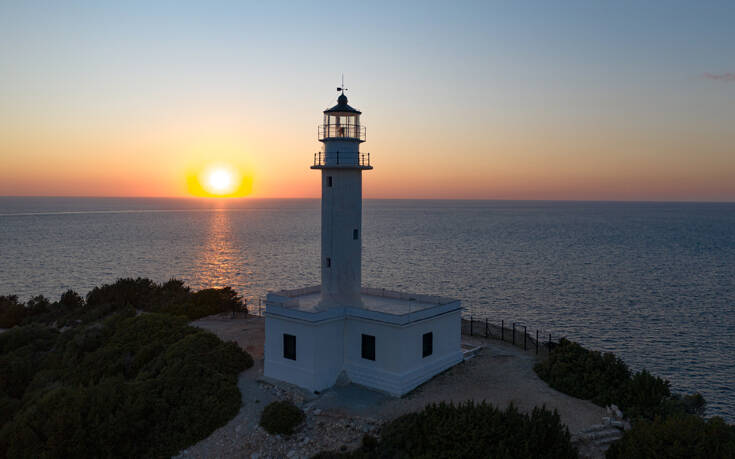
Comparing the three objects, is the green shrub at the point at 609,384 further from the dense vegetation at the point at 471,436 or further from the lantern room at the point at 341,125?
the lantern room at the point at 341,125

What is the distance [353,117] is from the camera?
23031 mm

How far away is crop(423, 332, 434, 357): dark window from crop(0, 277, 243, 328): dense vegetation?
18.5 metres

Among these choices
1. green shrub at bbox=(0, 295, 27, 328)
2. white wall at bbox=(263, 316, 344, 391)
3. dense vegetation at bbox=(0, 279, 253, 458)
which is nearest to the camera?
dense vegetation at bbox=(0, 279, 253, 458)

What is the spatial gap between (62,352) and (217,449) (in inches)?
586

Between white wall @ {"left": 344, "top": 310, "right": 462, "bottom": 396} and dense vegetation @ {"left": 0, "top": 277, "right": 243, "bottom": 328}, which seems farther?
dense vegetation @ {"left": 0, "top": 277, "right": 243, "bottom": 328}

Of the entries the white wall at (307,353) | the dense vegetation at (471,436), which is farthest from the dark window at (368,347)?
the dense vegetation at (471,436)

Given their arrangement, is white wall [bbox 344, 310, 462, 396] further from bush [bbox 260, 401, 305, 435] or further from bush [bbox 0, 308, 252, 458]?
bush [bbox 0, 308, 252, 458]

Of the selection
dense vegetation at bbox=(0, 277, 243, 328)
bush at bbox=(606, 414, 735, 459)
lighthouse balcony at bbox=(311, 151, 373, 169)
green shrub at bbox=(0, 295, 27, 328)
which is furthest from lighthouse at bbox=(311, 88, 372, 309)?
green shrub at bbox=(0, 295, 27, 328)

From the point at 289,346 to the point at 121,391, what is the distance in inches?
266

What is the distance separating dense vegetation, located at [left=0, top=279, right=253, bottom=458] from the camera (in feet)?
59.8

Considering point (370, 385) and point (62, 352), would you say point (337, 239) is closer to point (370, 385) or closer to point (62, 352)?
point (370, 385)

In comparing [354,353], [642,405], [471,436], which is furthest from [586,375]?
[354,353]

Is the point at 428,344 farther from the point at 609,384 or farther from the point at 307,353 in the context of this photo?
the point at 609,384

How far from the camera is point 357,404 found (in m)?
19.8
